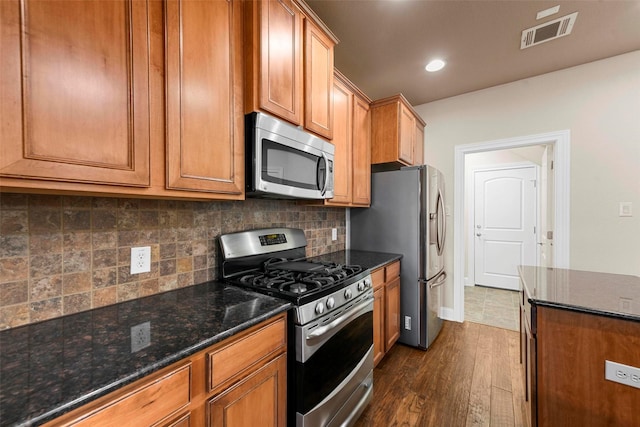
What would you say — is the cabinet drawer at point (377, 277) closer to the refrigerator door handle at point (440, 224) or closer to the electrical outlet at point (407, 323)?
the electrical outlet at point (407, 323)

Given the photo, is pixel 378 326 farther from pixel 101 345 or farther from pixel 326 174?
pixel 101 345

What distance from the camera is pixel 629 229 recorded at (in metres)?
2.32

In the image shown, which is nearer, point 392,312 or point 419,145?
point 392,312

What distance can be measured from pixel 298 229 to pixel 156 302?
1.15 metres

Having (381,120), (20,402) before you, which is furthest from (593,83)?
(20,402)

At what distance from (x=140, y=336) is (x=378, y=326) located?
1.73 meters

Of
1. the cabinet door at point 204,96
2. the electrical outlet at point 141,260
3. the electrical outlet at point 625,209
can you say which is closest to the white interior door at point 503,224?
the electrical outlet at point 625,209

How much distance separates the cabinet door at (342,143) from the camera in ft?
7.10

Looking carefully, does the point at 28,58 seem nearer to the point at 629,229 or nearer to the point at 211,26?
the point at 211,26

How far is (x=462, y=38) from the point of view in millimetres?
2111

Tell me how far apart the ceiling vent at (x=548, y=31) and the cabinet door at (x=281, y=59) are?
180 centimetres

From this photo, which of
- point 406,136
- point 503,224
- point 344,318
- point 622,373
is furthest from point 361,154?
point 503,224

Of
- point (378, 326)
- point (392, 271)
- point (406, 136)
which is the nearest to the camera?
point (378, 326)

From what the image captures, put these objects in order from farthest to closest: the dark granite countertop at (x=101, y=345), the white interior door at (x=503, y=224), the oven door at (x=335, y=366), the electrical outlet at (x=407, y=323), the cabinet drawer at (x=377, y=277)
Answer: the white interior door at (x=503, y=224), the electrical outlet at (x=407, y=323), the cabinet drawer at (x=377, y=277), the oven door at (x=335, y=366), the dark granite countertop at (x=101, y=345)
